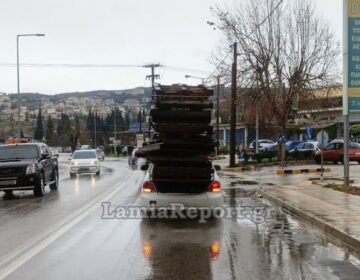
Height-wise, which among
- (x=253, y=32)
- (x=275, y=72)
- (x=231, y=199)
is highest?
(x=253, y=32)

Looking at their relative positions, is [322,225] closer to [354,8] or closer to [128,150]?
[354,8]

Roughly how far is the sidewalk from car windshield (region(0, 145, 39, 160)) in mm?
8158

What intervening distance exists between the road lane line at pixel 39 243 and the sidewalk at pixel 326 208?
5.07 m

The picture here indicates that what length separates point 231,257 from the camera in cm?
864

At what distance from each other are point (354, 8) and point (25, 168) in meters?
12.0

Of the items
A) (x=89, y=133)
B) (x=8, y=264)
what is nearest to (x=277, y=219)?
(x=8, y=264)

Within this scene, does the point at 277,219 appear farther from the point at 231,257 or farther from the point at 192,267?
the point at 192,267

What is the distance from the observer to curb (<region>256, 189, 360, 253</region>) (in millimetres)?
9684

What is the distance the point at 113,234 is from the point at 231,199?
7.99 metres

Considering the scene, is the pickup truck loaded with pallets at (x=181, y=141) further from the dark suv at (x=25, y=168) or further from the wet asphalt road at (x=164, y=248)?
the dark suv at (x=25, y=168)

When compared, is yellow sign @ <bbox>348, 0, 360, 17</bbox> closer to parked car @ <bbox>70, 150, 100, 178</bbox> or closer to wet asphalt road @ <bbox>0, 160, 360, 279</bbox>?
wet asphalt road @ <bbox>0, 160, 360, 279</bbox>

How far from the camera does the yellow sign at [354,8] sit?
18.9 metres

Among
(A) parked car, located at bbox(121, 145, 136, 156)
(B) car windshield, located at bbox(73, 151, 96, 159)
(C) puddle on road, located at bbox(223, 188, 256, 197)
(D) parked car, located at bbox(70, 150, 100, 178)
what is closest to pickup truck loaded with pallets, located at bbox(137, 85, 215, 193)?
(C) puddle on road, located at bbox(223, 188, 256, 197)

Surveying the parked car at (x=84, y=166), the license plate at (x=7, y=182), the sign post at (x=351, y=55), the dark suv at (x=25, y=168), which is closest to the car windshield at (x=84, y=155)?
the parked car at (x=84, y=166)
